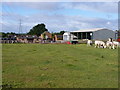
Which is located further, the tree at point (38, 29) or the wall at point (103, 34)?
the tree at point (38, 29)

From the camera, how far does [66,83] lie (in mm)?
7133

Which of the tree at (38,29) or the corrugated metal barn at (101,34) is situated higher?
the tree at (38,29)

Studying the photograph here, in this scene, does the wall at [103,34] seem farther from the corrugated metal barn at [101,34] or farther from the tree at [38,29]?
the tree at [38,29]

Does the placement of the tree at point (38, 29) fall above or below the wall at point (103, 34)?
above

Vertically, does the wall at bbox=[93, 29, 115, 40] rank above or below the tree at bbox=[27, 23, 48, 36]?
below

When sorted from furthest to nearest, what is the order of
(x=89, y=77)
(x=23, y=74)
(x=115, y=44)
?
(x=115, y=44), (x=23, y=74), (x=89, y=77)

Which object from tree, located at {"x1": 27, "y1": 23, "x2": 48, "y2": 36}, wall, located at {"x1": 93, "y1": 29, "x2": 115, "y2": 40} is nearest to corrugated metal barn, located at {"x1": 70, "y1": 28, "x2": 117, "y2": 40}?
wall, located at {"x1": 93, "y1": 29, "x2": 115, "y2": 40}

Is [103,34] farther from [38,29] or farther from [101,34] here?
[38,29]

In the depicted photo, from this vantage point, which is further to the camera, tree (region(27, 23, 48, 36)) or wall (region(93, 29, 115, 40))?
tree (region(27, 23, 48, 36))

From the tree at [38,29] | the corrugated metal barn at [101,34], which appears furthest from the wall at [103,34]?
the tree at [38,29]

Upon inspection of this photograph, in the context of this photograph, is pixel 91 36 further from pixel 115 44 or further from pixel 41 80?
pixel 41 80

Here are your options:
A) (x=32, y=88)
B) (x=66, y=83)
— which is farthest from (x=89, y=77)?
(x=32, y=88)

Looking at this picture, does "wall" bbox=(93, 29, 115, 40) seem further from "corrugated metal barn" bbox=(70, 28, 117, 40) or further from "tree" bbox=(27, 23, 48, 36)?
"tree" bbox=(27, 23, 48, 36)

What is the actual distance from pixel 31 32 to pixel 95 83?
12051cm
